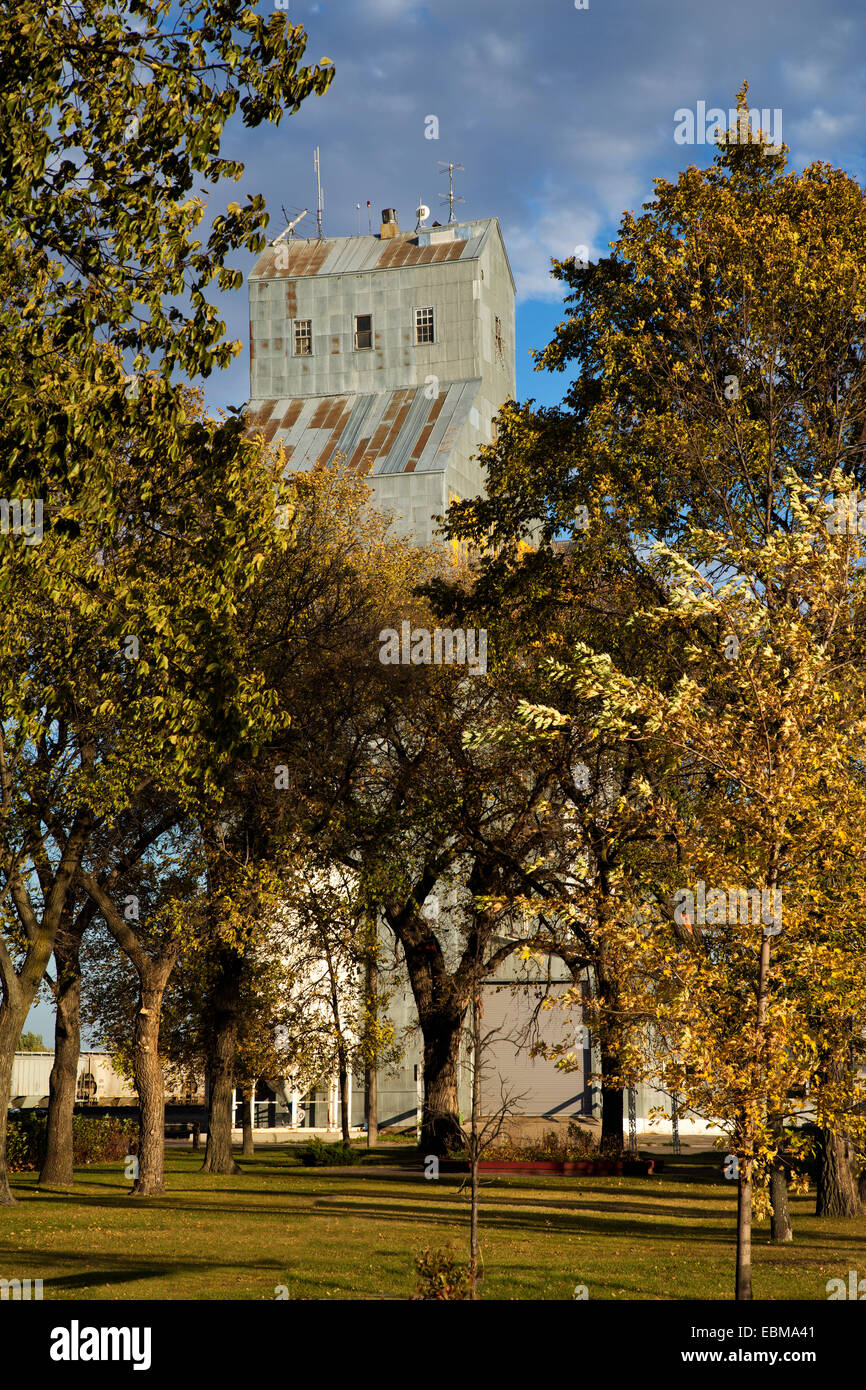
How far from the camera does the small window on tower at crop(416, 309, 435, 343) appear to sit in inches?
2486

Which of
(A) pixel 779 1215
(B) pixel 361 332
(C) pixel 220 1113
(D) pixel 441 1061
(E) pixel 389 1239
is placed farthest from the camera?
(B) pixel 361 332

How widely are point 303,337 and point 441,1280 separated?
58.6 m

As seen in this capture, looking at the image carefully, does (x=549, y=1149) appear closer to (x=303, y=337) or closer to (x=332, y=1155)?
(x=332, y=1155)

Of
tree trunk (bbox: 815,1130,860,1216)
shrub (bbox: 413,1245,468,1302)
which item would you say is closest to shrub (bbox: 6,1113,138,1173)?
tree trunk (bbox: 815,1130,860,1216)

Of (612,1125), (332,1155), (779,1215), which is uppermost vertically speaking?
(779,1215)

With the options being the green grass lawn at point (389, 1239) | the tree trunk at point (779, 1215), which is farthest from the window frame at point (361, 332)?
the tree trunk at point (779, 1215)

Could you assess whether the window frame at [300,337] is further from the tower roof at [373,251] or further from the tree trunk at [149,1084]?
the tree trunk at [149,1084]

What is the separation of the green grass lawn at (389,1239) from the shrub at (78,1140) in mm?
5053

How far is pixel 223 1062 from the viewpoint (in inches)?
1185

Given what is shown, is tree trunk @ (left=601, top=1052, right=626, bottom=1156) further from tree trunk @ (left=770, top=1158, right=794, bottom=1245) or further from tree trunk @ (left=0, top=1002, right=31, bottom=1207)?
tree trunk @ (left=0, top=1002, right=31, bottom=1207)

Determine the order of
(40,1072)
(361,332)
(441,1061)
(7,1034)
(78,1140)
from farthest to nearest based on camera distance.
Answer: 1. (361,332)
2. (40,1072)
3. (78,1140)
4. (441,1061)
5. (7,1034)

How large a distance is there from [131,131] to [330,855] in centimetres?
1690

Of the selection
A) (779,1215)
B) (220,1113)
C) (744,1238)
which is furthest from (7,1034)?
(744,1238)
